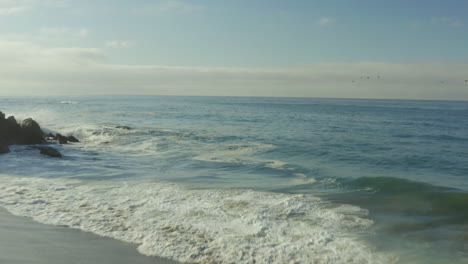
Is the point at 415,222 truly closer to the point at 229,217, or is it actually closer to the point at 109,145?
the point at 229,217

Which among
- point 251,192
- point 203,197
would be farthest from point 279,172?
point 203,197

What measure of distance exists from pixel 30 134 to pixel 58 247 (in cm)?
1607

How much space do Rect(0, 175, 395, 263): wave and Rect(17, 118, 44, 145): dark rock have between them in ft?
31.9

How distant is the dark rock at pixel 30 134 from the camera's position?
750 inches

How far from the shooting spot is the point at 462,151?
19.3 meters

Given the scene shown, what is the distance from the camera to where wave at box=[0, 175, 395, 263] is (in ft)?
18.7

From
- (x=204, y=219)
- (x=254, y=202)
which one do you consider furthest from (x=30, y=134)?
(x=204, y=219)

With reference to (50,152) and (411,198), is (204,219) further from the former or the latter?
(50,152)

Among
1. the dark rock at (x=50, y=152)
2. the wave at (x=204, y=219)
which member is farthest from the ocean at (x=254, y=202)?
the dark rock at (x=50, y=152)

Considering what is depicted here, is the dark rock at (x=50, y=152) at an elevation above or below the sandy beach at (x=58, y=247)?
above

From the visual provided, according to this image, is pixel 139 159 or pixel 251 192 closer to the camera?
pixel 251 192

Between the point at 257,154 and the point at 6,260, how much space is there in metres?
12.9

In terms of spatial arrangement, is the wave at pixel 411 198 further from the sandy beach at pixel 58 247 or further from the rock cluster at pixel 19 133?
the rock cluster at pixel 19 133

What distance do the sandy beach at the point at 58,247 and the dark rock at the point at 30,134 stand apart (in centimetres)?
1403
